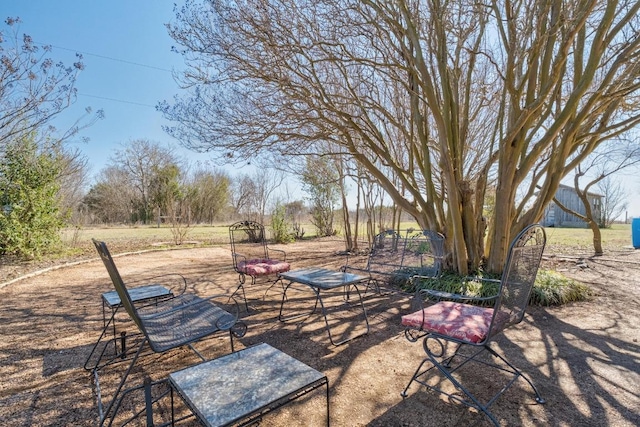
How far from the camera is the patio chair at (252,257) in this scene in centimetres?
367

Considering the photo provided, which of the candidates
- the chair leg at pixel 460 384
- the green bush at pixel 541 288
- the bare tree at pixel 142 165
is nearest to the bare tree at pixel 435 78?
the green bush at pixel 541 288

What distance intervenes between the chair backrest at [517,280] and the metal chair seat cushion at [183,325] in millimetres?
1543

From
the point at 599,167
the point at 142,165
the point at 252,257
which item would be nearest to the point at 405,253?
the point at 252,257

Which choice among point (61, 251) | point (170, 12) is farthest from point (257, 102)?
point (61, 251)

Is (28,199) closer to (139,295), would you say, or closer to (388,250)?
(139,295)

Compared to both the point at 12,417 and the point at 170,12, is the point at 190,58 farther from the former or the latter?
the point at 12,417

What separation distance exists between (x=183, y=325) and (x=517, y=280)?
6.60 feet

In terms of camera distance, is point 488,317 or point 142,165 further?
point 142,165

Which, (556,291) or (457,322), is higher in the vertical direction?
(457,322)

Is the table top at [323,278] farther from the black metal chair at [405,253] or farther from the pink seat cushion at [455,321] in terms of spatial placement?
the pink seat cushion at [455,321]

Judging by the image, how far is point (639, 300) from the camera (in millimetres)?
3990

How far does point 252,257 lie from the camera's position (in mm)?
4828

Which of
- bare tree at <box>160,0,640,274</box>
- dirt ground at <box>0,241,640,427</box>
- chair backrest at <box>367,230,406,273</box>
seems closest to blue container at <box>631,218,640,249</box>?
bare tree at <box>160,0,640,274</box>

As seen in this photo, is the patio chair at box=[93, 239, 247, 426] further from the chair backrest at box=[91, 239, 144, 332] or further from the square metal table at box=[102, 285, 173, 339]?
the square metal table at box=[102, 285, 173, 339]
